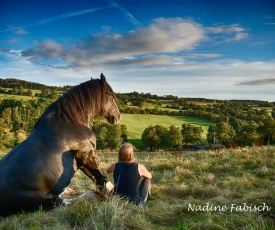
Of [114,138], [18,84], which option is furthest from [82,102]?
[18,84]

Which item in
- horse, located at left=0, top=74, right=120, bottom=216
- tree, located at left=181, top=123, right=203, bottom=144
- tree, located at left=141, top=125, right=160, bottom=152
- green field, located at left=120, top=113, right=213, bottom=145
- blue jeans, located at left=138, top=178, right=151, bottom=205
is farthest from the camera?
green field, located at left=120, top=113, right=213, bottom=145

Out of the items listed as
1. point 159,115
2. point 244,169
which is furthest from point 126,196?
point 159,115

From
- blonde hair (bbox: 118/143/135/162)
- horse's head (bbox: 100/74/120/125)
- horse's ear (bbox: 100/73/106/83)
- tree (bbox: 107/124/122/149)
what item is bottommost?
tree (bbox: 107/124/122/149)

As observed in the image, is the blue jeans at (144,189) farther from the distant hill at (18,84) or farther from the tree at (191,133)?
the distant hill at (18,84)

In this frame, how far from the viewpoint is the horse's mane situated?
5.59m

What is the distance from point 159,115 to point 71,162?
76871 mm

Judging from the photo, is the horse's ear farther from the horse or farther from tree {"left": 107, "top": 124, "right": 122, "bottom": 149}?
tree {"left": 107, "top": 124, "right": 122, "bottom": 149}

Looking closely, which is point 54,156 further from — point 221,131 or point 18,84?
point 18,84

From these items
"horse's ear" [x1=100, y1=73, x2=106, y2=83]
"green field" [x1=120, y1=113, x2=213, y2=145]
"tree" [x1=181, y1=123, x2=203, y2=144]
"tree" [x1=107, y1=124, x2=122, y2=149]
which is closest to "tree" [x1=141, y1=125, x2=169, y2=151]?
"green field" [x1=120, y1=113, x2=213, y2=145]

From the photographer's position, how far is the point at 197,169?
907 centimetres

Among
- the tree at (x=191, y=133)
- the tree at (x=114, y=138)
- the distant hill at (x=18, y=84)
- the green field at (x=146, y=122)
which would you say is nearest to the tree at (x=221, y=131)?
the tree at (x=191, y=133)

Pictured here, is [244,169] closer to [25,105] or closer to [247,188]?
[247,188]

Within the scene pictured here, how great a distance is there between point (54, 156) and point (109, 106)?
6.41 ft

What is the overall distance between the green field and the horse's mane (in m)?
66.9
